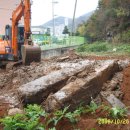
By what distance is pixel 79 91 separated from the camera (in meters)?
7.98

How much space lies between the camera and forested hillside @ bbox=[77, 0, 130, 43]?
36.2 m

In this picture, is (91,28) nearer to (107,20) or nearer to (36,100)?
(107,20)

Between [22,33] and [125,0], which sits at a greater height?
[125,0]

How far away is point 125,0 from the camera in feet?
121

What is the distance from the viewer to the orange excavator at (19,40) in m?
15.3

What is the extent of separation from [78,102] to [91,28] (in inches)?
1589

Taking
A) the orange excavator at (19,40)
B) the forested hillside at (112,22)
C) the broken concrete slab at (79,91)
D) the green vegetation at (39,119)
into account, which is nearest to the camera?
the green vegetation at (39,119)

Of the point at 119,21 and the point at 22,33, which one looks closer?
the point at 22,33

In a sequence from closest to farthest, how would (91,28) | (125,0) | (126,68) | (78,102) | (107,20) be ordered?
(78,102)
(126,68)
(125,0)
(107,20)
(91,28)

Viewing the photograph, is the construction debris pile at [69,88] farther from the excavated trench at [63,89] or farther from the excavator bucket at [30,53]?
the excavator bucket at [30,53]

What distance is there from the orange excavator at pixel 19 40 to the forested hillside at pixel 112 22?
58.1 ft

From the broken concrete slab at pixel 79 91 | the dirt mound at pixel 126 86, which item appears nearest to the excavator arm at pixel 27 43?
the dirt mound at pixel 126 86

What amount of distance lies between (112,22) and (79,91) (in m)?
34.0

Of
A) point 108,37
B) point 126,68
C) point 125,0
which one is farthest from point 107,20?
point 126,68
